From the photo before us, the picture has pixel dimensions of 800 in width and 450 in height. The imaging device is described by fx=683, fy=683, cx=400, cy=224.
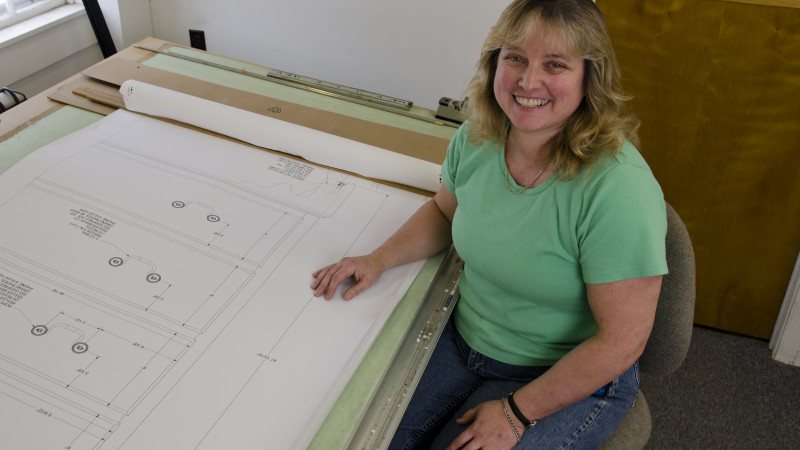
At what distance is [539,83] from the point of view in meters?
1.07

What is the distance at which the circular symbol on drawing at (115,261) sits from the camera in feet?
3.89

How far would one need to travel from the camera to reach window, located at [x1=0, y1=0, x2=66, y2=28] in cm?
191

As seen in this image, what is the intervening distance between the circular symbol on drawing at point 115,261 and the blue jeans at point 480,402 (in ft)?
1.87

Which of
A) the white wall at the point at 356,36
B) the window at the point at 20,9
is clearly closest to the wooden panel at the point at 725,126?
the white wall at the point at 356,36

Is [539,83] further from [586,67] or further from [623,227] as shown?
[623,227]

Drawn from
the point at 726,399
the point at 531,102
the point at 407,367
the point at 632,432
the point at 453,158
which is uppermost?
the point at 531,102

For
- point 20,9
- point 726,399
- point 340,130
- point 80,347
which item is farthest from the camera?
point 726,399

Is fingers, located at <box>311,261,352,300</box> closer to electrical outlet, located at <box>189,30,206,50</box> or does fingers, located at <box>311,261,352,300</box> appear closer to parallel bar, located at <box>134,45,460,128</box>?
parallel bar, located at <box>134,45,460,128</box>

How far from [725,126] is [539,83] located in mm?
1020

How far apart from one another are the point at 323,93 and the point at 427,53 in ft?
1.65

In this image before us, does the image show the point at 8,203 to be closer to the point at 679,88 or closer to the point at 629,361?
the point at 629,361

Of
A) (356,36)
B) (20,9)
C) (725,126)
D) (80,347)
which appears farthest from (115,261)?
(725,126)

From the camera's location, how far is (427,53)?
7.19ft

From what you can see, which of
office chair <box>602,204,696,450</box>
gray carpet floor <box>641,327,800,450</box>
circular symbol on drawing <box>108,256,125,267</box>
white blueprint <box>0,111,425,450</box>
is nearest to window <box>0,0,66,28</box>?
white blueprint <box>0,111,425,450</box>
